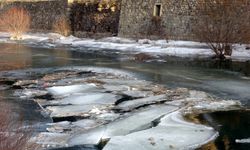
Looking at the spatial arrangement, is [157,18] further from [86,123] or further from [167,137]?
[167,137]

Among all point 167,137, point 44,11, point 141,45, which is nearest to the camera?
point 167,137

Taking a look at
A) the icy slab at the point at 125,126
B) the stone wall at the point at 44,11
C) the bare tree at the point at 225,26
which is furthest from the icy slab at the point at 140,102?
the stone wall at the point at 44,11

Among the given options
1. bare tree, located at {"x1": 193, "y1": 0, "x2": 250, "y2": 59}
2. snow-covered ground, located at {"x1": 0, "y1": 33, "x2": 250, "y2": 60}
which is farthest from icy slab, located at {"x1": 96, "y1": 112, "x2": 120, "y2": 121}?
bare tree, located at {"x1": 193, "y1": 0, "x2": 250, "y2": 59}

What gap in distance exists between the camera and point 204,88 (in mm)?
15695

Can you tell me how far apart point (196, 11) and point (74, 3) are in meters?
14.2

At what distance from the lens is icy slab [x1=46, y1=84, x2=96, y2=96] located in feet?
47.2

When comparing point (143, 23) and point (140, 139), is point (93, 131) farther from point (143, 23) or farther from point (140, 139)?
point (143, 23)

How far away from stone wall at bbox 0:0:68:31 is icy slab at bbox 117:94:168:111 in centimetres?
3182

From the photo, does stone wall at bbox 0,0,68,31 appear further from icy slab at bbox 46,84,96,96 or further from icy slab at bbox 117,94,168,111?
icy slab at bbox 117,94,168,111

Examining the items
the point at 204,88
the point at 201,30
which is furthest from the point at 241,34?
the point at 204,88

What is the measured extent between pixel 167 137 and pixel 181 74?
9.83 meters

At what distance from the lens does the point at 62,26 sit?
43844 millimetres

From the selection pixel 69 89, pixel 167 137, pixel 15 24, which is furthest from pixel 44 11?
pixel 167 137

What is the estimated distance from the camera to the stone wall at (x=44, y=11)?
149ft
